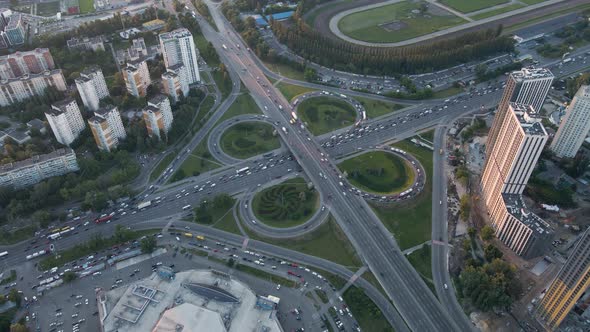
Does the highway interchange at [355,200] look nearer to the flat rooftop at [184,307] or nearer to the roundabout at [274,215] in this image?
the roundabout at [274,215]

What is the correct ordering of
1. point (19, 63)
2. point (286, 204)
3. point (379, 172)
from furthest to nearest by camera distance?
point (19, 63), point (379, 172), point (286, 204)

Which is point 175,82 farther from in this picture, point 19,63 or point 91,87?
point 19,63

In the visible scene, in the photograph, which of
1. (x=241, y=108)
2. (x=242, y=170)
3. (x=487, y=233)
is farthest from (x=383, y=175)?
(x=241, y=108)

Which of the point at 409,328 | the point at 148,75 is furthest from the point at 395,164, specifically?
the point at 148,75

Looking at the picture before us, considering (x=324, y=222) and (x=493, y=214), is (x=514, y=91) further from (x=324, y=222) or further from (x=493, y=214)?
(x=324, y=222)

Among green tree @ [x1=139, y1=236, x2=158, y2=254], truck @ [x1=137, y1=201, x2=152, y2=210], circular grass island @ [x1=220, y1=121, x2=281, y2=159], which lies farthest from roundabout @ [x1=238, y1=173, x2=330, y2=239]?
truck @ [x1=137, y1=201, x2=152, y2=210]

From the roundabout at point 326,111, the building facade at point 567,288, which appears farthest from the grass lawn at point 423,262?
the roundabout at point 326,111
